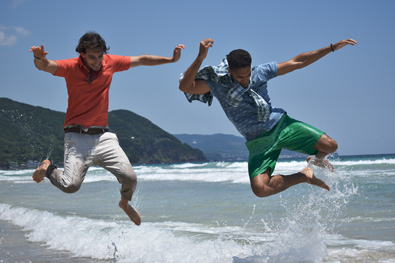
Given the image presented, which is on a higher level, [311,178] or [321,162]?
[321,162]

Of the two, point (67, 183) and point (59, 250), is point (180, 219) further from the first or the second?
point (67, 183)

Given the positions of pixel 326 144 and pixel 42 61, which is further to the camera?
pixel 326 144

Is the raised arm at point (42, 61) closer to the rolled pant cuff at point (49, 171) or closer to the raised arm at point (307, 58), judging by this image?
A: the rolled pant cuff at point (49, 171)

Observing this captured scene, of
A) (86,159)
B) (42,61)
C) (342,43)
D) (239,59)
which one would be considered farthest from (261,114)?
(42,61)

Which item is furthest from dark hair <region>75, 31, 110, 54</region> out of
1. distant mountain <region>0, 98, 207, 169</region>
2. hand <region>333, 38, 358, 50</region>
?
distant mountain <region>0, 98, 207, 169</region>

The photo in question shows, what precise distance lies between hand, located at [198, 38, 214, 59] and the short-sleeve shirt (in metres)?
0.43

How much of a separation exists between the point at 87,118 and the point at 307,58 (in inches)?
99.6

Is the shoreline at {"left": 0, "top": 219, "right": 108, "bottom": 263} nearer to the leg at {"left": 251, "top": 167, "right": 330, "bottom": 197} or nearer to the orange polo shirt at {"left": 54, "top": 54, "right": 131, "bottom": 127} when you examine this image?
the orange polo shirt at {"left": 54, "top": 54, "right": 131, "bottom": 127}

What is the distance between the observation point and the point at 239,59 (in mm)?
4555

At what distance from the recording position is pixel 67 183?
15.8 feet

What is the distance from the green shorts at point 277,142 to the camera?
4.87 metres

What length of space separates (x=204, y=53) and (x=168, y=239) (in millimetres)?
3040

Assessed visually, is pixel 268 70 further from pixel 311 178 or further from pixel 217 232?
pixel 217 232

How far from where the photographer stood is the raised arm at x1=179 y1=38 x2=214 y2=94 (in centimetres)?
446
